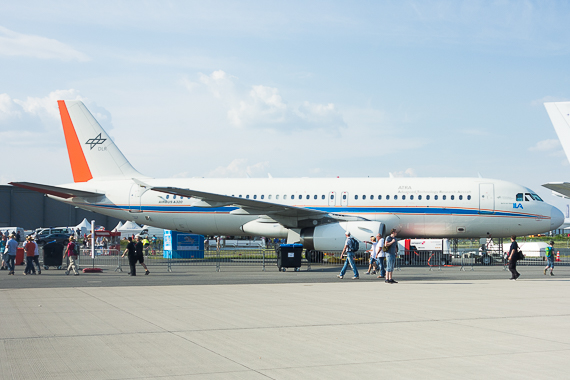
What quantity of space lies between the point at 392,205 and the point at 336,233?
3606 millimetres

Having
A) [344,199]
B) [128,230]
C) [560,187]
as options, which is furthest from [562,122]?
[128,230]

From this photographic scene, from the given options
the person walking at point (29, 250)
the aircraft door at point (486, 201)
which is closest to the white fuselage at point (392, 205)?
the aircraft door at point (486, 201)

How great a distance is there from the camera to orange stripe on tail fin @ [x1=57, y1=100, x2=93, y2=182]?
3278cm

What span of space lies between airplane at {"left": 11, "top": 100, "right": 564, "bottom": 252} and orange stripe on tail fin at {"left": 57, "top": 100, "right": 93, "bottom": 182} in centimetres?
79

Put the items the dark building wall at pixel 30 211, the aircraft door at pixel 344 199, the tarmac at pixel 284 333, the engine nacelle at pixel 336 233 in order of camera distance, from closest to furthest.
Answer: the tarmac at pixel 284 333 < the engine nacelle at pixel 336 233 < the aircraft door at pixel 344 199 < the dark building wall at pixel 30 211

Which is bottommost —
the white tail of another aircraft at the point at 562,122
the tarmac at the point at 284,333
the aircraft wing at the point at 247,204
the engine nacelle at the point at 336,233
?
the tarmac at the point at 284,333

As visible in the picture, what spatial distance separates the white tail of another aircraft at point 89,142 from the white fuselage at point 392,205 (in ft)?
7.32

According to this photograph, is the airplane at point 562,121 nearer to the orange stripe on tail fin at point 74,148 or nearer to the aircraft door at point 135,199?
the aircraft door at point 135,199

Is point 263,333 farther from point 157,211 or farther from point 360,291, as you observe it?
point 157,211

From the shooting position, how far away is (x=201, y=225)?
31.0 m

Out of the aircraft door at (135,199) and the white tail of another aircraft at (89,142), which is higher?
the white tail of another aircraft at (89,142)

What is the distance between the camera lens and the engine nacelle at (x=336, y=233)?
2583cm

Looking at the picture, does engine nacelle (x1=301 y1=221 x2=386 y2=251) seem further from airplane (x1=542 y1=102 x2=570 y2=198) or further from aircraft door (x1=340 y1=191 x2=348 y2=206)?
airplane (x1=542 y1=102 x2=570 y2=198)

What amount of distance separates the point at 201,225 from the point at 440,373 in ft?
83.0
